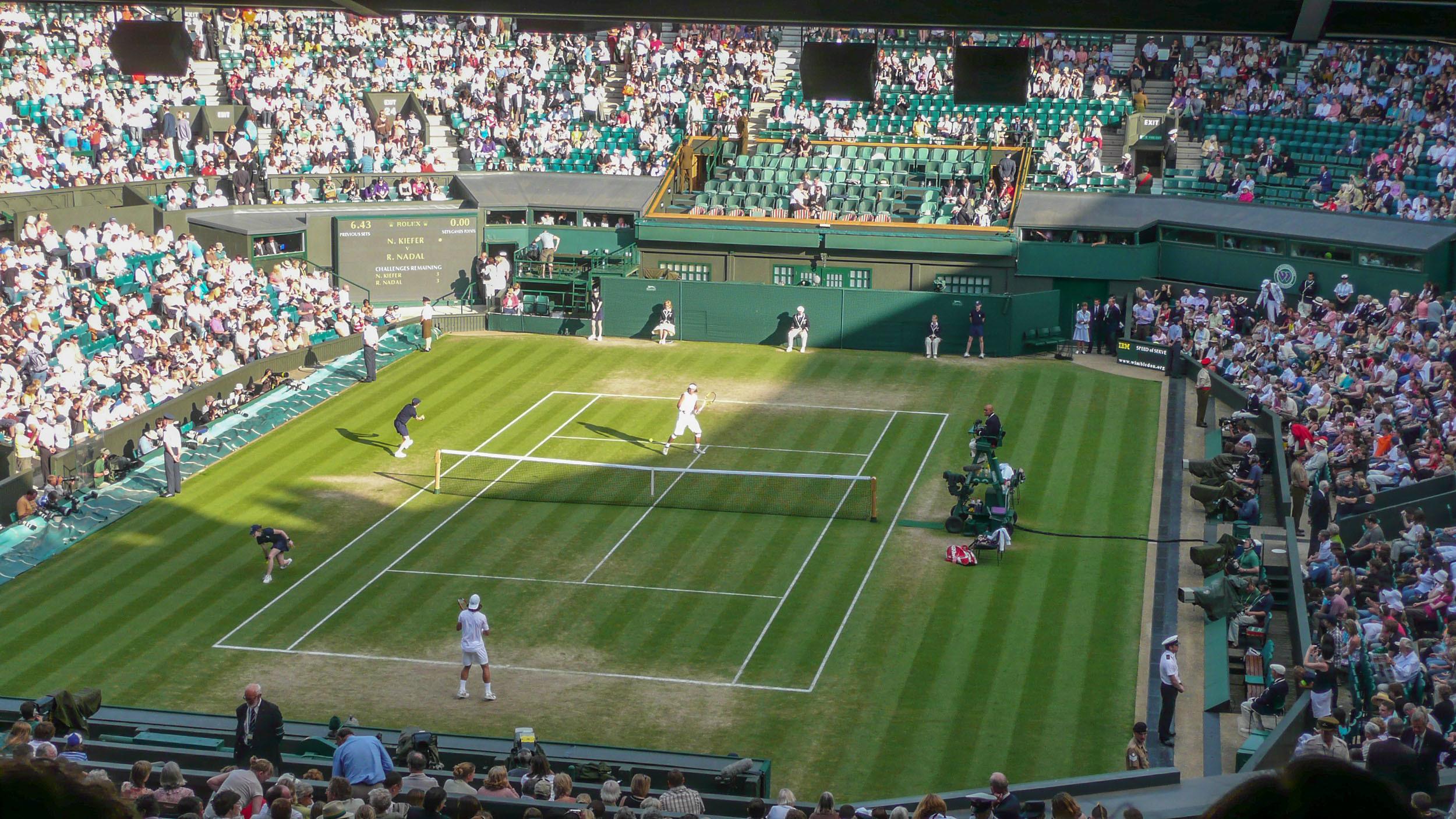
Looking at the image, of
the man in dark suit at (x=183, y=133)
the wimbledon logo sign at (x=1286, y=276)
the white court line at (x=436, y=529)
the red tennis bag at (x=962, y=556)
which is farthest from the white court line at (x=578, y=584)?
the man in dark suit at (x=183, y=133)

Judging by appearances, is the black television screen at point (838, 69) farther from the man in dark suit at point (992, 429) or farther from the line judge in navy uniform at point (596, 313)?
the line judge in navy uniform at point (596, 313)

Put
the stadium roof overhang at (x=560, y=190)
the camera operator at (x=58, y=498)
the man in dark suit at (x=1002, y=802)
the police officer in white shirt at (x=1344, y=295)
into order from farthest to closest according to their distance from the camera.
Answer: the stadium roof overhang at (x=560, y=190)
the police officer in white shirt at (x=1344, y=295)
the camera operator at (x=58, y=498)
the man in dark suit at (x=1002, y=802)

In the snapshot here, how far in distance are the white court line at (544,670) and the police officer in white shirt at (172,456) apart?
8.02 metres

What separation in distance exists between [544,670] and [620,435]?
1283 cm

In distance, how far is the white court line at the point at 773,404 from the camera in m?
38.7

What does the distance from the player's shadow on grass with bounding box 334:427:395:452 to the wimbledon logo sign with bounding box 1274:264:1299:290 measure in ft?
80.5

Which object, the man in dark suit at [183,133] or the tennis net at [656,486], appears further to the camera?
the man in dark suit at [183,133]

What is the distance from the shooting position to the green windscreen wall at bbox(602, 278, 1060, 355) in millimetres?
44375

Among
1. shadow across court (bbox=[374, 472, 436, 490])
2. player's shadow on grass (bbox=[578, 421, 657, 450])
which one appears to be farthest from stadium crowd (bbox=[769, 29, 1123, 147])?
shadow across court (bbox=[374, 472, 436, 490])

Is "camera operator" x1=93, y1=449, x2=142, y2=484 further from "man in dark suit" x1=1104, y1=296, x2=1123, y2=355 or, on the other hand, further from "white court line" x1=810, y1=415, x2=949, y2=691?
"man in dark suit" x1=1104, y1=296, x2=1123, y2=355

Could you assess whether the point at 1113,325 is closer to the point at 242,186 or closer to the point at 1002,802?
the point at 242,186

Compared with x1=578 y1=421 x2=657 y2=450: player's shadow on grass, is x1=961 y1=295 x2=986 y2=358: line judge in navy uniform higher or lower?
higher

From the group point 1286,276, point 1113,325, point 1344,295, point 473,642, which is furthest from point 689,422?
point 1286,276

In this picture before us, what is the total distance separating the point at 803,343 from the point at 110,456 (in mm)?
19161
